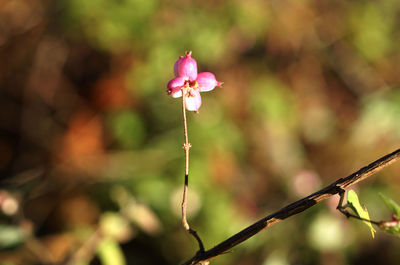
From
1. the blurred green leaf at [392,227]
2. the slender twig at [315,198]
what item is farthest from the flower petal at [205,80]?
the blurred green leaf at [392,227]

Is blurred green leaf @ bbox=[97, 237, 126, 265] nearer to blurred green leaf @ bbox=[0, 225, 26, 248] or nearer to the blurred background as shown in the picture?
blurred green leaf @ bbox=[0, 225, 26, 248]

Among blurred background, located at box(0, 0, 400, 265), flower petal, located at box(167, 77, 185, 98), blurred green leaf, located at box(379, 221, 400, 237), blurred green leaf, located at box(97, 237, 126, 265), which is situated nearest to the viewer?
blurred green leaf, located at box(379, 221, 400, 237)

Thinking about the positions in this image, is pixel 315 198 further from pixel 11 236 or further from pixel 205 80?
pixel 11 236

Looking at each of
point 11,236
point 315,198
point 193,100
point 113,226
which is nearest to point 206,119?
point 113,226

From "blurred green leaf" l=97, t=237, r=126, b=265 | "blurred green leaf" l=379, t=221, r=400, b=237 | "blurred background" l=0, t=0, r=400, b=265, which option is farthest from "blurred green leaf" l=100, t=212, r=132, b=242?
"blurred green leaf" l=379, t=221, r=400, b=237

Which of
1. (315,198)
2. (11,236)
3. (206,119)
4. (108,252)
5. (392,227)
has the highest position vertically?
(206,119)

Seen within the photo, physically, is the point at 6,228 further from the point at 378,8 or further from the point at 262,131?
the point at 378,8

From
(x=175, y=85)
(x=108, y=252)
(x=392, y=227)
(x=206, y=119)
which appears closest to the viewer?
(x=392, y=227)
